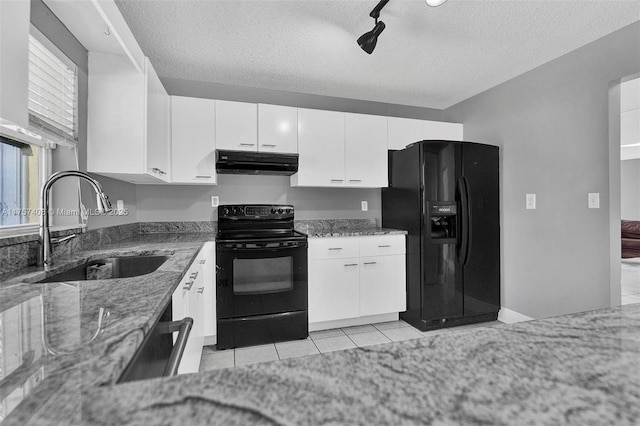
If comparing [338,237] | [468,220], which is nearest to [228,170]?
[338,237]

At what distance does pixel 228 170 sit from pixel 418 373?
269cm

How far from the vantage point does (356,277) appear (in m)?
2.82

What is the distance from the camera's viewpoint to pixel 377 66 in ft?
8.81

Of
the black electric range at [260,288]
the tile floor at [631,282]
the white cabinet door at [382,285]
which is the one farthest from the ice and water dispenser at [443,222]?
the tile floor at [631,282]

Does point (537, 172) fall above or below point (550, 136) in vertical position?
below

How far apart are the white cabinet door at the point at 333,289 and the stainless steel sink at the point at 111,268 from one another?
134 centimetres

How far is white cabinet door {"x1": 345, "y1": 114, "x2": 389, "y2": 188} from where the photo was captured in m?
3.06

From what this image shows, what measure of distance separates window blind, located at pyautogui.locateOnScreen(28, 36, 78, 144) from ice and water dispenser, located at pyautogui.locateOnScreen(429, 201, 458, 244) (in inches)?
108

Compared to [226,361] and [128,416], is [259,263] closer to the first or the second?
[226,361]

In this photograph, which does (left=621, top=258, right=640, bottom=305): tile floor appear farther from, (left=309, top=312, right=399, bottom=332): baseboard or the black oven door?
the black oven door

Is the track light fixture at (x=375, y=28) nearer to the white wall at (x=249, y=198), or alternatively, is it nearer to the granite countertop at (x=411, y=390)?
the white wall at (x=249, y=198)

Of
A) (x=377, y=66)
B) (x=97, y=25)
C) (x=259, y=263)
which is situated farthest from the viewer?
(x=377, y=66)

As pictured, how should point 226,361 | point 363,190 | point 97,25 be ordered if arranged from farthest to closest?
point 363,190 → point 226,361 → point 97,25

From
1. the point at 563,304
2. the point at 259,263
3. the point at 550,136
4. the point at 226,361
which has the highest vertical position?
the point at 550,136
